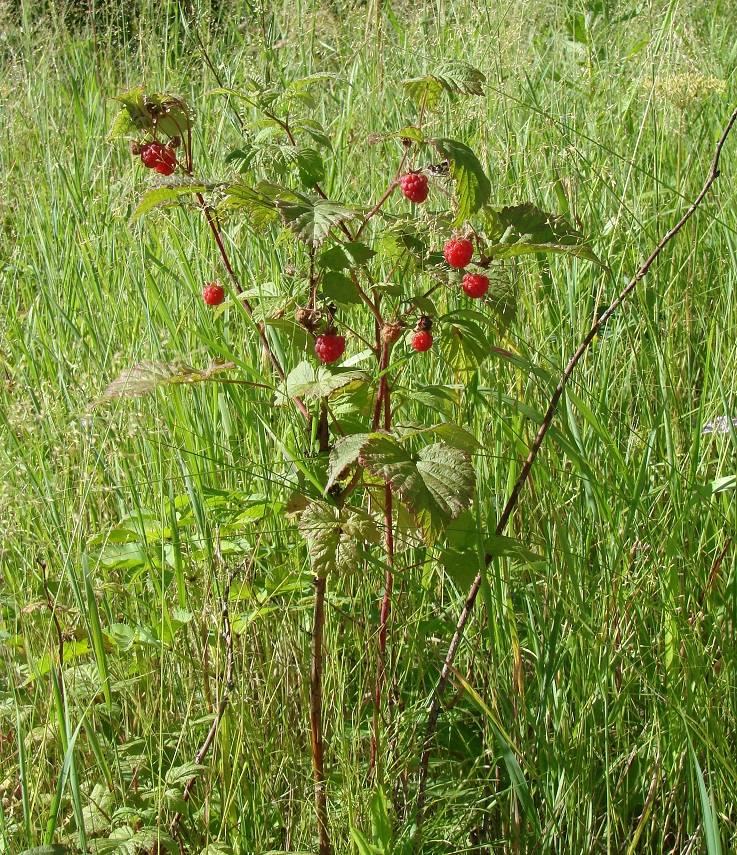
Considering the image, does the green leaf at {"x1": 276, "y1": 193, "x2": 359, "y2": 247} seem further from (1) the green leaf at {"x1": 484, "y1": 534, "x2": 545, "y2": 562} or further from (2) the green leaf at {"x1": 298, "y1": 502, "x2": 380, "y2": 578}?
(1) the green leaf at {"x1": 484, "y1": 534, "x2": 545, "y2": 562}

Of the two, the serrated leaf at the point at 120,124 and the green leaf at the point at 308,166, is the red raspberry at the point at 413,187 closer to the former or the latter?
the green leaf at the point at 308,166

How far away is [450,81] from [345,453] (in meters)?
0.43

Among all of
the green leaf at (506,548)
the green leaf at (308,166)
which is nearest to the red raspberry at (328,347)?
the green leaf at (308,166)

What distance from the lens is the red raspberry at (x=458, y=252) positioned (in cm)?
99

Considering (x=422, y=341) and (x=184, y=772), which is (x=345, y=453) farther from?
(x=184, y=772)

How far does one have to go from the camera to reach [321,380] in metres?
1.05

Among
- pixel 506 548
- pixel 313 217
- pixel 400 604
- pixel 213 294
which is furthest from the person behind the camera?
pixel 400 604

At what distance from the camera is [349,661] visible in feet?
4.72

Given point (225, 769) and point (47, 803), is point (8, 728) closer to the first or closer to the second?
A: point (47, 803)

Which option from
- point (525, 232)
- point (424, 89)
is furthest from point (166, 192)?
point (525, 232)

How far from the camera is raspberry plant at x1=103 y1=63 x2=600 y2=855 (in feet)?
3.15

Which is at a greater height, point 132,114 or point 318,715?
point 132,114

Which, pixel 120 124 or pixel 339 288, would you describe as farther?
pixel 120 124

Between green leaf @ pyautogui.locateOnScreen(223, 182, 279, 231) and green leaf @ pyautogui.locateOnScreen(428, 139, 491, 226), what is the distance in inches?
7.8
